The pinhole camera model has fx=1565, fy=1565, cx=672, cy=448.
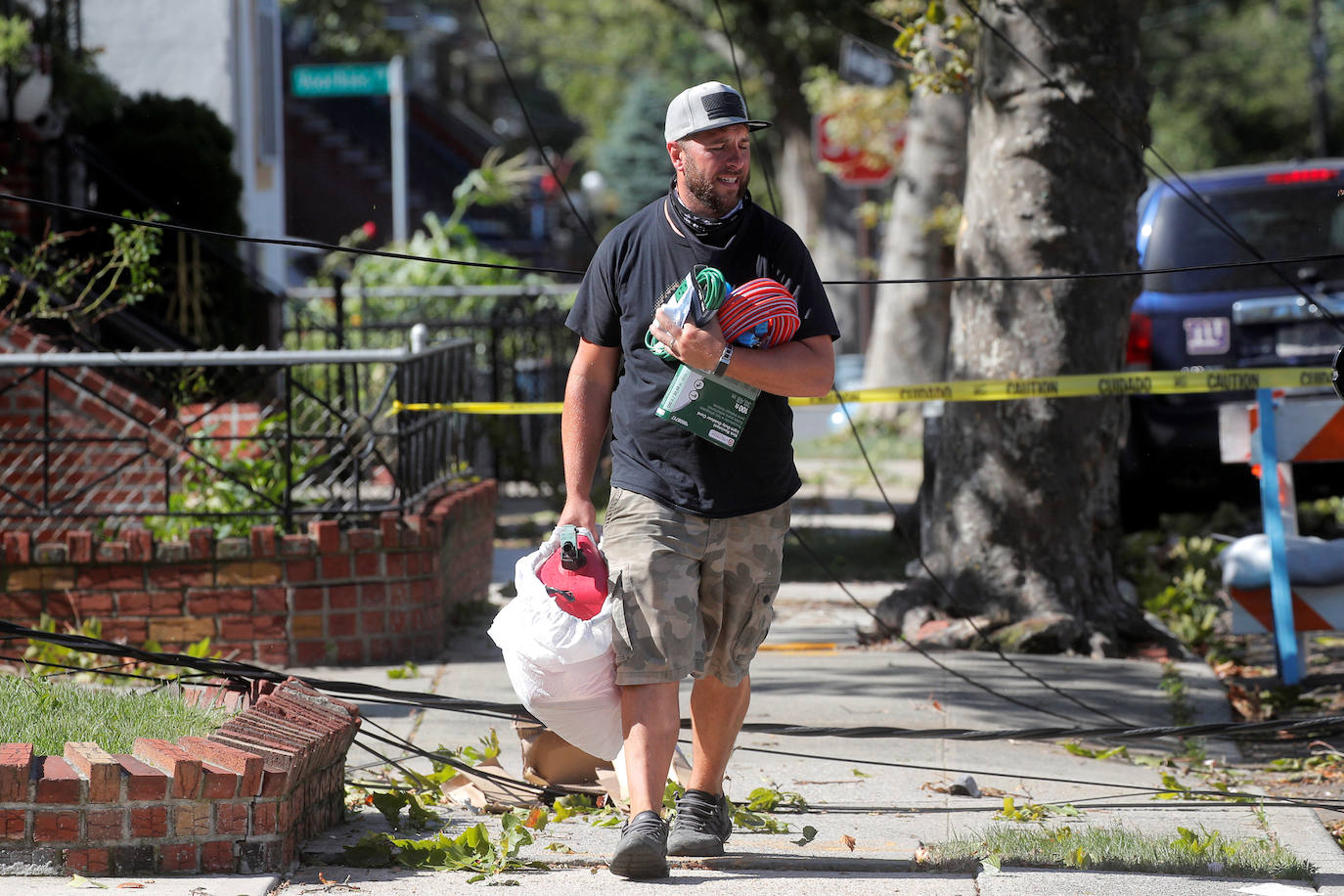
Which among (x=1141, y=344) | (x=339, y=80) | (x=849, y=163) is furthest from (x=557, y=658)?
(x=849, y=163)

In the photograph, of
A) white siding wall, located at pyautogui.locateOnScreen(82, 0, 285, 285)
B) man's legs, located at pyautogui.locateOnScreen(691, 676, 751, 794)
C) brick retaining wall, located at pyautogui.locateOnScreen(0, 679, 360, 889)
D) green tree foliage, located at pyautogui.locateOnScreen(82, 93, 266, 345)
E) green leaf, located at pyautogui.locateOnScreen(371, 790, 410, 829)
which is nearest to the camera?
brick retaining wall, located at pyautogui.locateOnScreen(0, 679, 360, 889)

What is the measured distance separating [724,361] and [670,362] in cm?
21

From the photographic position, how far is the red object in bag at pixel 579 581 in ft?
12.7

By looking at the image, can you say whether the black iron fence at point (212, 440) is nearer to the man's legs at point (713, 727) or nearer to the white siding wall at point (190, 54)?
the man's legs at point (713, 727)

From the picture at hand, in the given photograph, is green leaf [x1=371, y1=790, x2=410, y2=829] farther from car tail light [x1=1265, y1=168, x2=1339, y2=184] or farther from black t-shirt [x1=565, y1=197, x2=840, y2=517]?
car tail light [x1=1265, y1=168, x2=1339, y2=184]

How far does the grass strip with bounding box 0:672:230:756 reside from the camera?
4.04 meters

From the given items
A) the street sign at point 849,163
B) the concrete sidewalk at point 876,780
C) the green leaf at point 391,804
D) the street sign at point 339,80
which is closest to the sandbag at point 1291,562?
the concrete sidewalk at point 876,780

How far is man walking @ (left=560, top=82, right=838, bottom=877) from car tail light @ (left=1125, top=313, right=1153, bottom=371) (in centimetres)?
497

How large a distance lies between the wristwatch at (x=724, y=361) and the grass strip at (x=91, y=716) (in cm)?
164

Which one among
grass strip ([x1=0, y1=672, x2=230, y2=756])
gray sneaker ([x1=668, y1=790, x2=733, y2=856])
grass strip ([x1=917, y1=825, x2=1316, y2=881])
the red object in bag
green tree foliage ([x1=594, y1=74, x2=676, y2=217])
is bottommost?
grass strip ([x1=917, y1=825, x2=1316, y2=881])

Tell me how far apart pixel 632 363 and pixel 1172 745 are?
2.57m

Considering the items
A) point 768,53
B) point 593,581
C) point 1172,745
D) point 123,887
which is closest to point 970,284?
point 1172,745

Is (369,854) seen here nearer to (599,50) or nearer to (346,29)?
(346,29)

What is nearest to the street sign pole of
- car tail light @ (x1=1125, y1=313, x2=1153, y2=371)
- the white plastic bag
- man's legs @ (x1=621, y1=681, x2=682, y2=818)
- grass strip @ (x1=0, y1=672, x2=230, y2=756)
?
car tail light @ (x1=1125, y1=313, x2=1153, y2=371)
